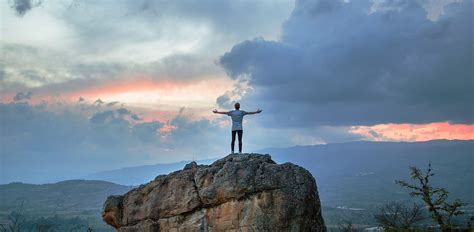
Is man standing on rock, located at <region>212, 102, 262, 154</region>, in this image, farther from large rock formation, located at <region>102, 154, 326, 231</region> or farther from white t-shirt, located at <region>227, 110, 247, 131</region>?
large rock formation, located at <region>102, 154, 326, 231</region>

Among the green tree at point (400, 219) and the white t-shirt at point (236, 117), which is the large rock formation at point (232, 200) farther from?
the green tree at point (400, 219)

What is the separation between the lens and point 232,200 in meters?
26.7

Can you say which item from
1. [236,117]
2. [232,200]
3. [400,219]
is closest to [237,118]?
[236,117]

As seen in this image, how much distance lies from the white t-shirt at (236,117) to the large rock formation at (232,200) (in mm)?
3257

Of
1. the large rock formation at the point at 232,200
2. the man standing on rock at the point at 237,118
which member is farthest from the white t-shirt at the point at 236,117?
the large rock formation at the point at 232,200

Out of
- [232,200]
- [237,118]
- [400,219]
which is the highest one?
[237,118]

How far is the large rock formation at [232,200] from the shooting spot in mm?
25891

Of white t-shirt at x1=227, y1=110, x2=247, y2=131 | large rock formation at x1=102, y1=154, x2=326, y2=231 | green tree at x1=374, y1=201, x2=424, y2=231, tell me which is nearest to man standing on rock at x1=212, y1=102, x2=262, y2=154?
white t-shirt at x1=227, y1=110, x2=247, y2=131

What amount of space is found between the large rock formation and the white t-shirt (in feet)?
10.7

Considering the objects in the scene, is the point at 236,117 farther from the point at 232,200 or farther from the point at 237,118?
the point at 232,200

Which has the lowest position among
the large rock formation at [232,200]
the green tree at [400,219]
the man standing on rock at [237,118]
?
the green tree at [400,219]

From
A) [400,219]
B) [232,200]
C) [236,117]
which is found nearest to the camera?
[232,200]

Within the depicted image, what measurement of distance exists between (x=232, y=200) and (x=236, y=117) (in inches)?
271

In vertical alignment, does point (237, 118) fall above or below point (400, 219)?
above
